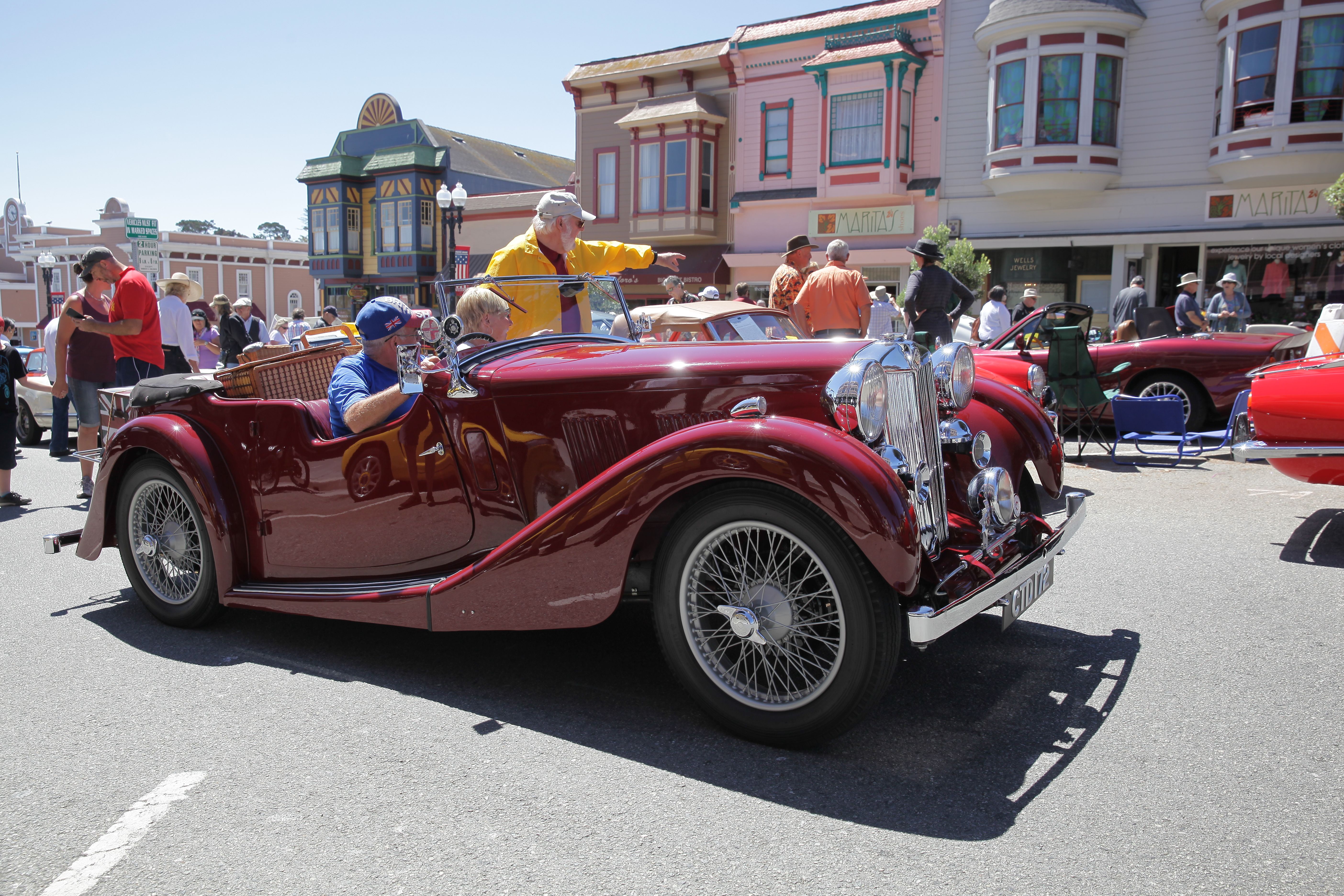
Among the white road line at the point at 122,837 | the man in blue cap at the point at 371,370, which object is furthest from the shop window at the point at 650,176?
the white road line at the point at 122,837

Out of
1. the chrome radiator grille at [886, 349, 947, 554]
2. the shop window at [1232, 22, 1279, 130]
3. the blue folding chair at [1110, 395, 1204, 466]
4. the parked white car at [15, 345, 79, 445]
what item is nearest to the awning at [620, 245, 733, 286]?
the shop window at [1232, 22, 1279, 130]

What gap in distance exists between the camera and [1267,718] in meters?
2.98

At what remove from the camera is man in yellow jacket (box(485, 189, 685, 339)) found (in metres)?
4.32

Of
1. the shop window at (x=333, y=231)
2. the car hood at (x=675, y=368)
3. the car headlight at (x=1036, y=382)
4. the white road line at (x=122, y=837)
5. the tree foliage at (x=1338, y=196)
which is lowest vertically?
the white road line at (x=122, y=837)

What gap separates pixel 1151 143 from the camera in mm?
17422

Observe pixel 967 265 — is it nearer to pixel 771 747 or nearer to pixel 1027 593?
pixel 1027 593

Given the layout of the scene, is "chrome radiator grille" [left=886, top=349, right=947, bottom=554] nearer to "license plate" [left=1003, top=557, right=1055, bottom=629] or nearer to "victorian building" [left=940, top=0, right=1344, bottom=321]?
"license plate" [left=1003, top=557, right=1055, bottom=629]

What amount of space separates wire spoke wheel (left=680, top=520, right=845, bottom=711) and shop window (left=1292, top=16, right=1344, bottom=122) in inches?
690

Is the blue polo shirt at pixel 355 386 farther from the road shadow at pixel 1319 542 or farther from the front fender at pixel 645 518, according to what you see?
the road shadow at pixel 1319 542

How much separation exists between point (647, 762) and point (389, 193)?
34.8 m

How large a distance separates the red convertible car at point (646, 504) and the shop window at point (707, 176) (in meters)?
19.9

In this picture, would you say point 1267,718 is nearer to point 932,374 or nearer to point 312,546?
point 932,374

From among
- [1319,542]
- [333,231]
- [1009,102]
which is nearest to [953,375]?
[1319,542]

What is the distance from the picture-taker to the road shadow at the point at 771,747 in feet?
8.36
